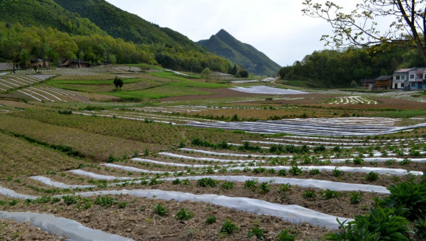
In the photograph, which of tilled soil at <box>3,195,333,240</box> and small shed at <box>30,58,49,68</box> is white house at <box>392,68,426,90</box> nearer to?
tilled soil at <box>3,195,333,240</box>

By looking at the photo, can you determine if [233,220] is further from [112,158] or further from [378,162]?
[112,158]

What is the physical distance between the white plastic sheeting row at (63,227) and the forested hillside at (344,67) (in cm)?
10739

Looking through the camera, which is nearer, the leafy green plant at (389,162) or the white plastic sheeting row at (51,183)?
the leafy green plant at (389,162)

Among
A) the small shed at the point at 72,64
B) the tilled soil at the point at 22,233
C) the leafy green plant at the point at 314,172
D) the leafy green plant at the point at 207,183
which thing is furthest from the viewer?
the small shed at the point at 72,64

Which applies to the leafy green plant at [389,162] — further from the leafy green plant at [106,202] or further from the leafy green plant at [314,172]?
the leafy green plant at [106,202]

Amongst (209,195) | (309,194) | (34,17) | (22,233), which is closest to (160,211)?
(209,195)

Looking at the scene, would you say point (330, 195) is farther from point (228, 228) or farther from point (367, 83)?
point (367, 83)

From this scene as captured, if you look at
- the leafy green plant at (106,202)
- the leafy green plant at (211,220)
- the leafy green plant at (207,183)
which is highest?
the leafy green plant at (211,220)

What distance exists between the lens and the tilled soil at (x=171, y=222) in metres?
4.65

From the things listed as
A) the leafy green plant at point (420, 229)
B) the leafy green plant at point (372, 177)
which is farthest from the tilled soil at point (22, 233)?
the leafy green plant at point (372, 177)

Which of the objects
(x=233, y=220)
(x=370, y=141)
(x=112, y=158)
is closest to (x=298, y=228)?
(x=233, y=220)

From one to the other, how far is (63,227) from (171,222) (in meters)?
2.15

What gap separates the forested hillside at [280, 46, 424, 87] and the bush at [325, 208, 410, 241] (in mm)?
105856

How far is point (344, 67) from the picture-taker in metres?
113
